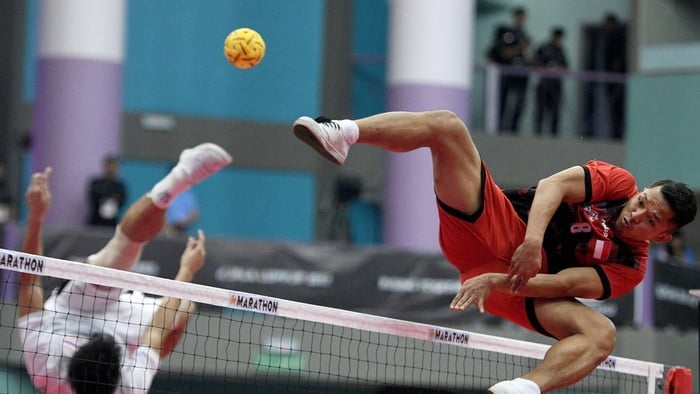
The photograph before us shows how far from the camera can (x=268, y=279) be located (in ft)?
55.8

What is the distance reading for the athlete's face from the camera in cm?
781

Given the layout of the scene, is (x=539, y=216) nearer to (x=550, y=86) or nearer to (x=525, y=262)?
(x=525, y=262)

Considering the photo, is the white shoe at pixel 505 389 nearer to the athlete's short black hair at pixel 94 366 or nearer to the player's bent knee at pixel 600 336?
the player's bent knee at pixel 600 336

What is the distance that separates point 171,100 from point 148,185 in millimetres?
1596

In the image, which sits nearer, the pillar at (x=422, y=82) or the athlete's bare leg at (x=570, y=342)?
the athlete's bare leg at (x=570, y=342)

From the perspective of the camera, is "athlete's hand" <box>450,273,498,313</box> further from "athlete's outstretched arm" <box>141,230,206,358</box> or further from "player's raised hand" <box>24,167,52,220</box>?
"player's raised hand" <box>24,167,52,220</box>

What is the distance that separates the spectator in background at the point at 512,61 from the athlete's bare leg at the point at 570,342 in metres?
15.2

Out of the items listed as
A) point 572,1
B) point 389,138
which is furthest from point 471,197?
point 572,1

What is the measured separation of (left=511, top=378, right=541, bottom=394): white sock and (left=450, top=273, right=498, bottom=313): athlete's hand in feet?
1.65

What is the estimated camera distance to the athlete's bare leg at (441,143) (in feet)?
25.0

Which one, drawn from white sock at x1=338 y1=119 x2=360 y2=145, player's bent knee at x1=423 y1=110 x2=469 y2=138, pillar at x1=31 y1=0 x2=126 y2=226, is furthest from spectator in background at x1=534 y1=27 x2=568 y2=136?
white sock at x1=338 y1=119 x2=360 y2=145

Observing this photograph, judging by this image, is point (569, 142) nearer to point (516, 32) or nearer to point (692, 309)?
point (516, 32)

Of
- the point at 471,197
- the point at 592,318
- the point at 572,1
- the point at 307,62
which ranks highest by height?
the point at 572,1

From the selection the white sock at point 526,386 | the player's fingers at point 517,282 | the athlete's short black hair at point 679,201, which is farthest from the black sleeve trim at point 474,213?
the white sock at point 526,386
